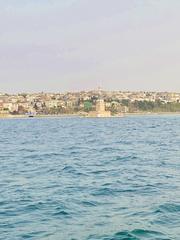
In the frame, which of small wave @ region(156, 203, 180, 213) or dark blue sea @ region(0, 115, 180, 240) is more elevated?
small wave @ region(156, 203, 180, 213)

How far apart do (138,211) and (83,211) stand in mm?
1382

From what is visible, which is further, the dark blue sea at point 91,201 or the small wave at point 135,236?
the dark blue sea at point 91,201

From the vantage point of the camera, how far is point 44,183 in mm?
17656

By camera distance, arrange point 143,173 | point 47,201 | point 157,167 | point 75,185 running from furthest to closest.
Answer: point 157,167 < point 143,173 < point 75,185 < point 47,201

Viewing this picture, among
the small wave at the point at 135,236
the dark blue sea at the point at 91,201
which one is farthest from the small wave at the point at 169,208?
the small wave at the point at 135,236

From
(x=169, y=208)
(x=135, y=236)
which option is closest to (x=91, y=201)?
(x=169, y=208)

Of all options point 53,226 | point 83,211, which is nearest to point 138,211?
point 83,211

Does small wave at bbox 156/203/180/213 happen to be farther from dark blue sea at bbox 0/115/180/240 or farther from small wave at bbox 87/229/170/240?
small wave at bbox 87/229/170/240

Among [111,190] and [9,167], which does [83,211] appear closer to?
[111,190]

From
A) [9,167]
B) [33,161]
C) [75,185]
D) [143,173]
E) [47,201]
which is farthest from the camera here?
[33,161]

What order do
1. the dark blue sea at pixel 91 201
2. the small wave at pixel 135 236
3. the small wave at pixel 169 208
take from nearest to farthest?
the small wave at pixel 135 236 → the dark blue sea at pixel 91 201 → the small wave at pixel 169 208

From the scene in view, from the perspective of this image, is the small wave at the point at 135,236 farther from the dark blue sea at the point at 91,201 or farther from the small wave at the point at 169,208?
the small wave at the point at 169,208

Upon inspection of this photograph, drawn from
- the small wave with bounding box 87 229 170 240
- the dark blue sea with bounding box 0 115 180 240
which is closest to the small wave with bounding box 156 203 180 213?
the dark blue sea with bounding box 0 115 180 240

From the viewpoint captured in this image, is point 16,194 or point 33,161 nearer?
point 16,194
